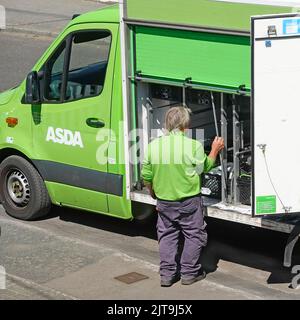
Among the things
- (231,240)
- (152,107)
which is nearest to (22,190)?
(152,107)

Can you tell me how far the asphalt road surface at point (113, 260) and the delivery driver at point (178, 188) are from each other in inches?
7.9

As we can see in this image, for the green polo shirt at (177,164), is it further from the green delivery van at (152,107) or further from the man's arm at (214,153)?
the green delivery van at (152,107)

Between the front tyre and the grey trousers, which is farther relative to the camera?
the front tyre

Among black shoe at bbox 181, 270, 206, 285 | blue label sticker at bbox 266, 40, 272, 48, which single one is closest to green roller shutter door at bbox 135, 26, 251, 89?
blue label sticker at bbox 266, 40, 272, 48

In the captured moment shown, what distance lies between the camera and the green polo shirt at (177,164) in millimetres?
7090

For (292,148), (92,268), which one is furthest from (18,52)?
(292,148)

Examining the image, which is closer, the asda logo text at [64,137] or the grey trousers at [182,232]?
the grey trousers at [182,232]

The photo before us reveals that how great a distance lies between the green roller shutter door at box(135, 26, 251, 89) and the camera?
22.9 feet

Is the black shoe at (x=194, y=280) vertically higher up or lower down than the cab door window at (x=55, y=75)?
lower down

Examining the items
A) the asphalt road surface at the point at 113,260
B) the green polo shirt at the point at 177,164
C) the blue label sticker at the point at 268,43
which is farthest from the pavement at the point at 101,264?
the blue label sticker at the point at 268,43

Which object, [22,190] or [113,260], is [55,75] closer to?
[22,190]

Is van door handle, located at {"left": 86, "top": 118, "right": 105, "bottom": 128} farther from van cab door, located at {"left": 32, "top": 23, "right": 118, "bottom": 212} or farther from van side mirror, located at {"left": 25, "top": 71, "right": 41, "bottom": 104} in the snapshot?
van side mirror, located at {"left": 25, "top": 71, "right": 41, "bottom": 104}

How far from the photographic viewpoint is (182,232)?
7.37m

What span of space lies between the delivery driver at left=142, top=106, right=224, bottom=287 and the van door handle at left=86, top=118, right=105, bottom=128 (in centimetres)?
104
